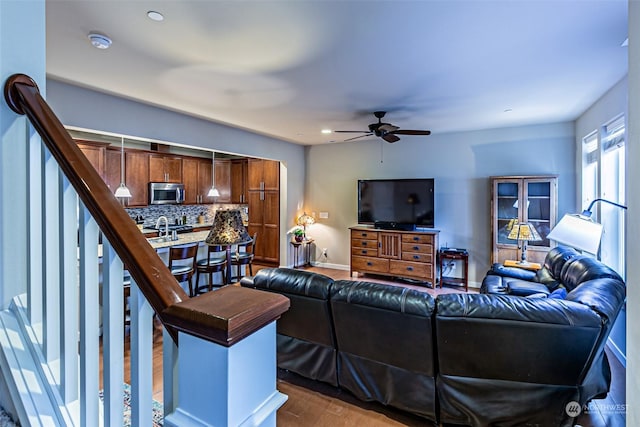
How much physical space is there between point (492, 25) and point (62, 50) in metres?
3.08

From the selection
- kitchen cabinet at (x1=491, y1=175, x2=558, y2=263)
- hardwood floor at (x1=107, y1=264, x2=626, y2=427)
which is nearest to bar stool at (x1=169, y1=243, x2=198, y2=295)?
hardwood floor at (x1=107, y1=264, x2=626, y2=427)

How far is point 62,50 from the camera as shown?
7.78ft

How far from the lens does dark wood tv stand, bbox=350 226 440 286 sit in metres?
5.04

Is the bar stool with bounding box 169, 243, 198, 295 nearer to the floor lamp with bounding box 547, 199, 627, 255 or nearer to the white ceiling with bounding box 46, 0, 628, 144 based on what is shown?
the white ceiling with bounding box 46, 0, 628, 144

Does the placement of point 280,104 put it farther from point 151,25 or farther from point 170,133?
point 151,25

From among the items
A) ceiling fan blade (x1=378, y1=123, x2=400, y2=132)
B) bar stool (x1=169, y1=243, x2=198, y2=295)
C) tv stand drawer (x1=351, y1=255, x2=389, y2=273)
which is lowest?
tv stand drawer (x1=351, y1=255, x2=389, y2=273)

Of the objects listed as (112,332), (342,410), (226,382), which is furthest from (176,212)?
(226,382)

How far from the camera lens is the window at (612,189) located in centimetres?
307

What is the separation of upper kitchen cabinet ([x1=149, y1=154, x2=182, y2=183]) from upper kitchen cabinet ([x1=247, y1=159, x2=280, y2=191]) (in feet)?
4.73

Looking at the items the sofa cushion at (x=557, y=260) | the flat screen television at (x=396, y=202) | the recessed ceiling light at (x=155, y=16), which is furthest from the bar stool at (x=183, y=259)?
the sofa cushion at (x=557, y=260)

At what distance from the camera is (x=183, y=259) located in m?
3.55

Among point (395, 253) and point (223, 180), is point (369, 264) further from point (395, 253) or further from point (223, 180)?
point (223, 180)

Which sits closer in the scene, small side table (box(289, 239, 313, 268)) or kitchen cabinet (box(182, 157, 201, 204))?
small side table (box(289, 239, 313, 268))

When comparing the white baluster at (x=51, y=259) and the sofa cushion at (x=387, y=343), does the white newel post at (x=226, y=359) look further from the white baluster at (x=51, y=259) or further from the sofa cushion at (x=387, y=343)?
the sofa cushion at (x=387, y=343)
